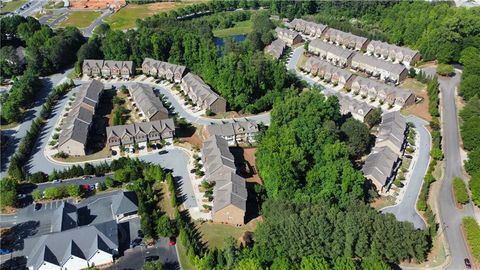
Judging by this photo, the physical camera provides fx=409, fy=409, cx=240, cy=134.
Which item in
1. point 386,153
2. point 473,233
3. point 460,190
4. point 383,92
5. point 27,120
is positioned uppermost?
point 386,153

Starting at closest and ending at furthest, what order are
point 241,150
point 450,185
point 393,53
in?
point 450,185 → point 241,150 → point 393,53

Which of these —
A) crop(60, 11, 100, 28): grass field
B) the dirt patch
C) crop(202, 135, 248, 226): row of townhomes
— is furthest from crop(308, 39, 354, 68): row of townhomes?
crop(60, 11, 100, 28): grass field

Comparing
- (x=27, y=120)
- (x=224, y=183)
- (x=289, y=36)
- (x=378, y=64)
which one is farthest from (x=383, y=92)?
(x=27, y=120)

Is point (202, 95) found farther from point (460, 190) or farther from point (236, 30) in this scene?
point (236, 30)

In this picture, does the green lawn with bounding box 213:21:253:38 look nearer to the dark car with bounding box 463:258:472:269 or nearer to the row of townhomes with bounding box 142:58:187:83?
the row of townhomes with bounding box 142:58:187:83

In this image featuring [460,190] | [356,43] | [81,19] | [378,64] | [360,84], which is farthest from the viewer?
[81,19]

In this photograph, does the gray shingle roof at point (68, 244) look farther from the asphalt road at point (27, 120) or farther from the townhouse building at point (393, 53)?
the townhouse building at point (393, 53)

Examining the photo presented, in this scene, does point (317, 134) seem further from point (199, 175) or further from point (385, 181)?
point (199, 175)
